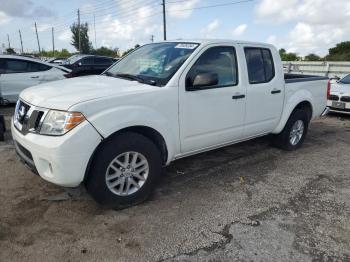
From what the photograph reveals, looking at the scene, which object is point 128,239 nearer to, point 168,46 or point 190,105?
point 190,105

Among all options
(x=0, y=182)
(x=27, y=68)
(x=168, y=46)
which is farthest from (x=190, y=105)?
(x=27, y=68)

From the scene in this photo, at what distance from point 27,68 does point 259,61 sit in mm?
6728

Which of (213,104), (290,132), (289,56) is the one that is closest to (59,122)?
(213,104)

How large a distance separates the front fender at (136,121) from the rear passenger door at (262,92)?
1394mm

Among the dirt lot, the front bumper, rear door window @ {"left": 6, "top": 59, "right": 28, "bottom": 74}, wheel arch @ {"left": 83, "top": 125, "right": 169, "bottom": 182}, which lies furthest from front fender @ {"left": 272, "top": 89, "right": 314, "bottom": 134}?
rear door window @ {"left": 6, "top": 59, "right": 28, "bottom": 74}

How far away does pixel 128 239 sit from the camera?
3078 mm

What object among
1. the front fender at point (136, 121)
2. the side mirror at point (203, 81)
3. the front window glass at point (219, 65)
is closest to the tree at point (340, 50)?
the front window glass at point (219, 65)

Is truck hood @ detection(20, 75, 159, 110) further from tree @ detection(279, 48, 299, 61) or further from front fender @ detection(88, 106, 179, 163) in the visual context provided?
tree @ detection(279, 48, 299, 61)

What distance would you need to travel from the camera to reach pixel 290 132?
18.9 ft

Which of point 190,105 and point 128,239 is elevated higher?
point 190,105

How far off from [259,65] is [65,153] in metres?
3.16

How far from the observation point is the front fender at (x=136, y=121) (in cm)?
317

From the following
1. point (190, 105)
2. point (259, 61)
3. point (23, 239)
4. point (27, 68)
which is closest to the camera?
point (23, 239)

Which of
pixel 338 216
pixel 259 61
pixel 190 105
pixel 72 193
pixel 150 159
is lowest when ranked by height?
pixel 338 216
